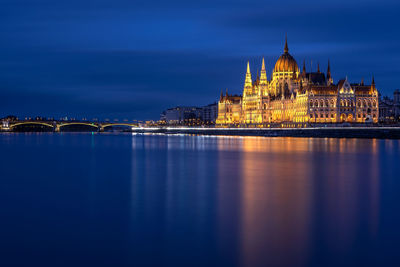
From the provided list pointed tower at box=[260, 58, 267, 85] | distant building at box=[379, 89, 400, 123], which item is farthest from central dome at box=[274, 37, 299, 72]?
distant building at box=[379, 89, 400, 123]

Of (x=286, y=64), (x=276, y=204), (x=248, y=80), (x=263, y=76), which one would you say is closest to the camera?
(x=276, y=204)

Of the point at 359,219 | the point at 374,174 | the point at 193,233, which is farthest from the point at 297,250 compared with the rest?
the point at 374,174

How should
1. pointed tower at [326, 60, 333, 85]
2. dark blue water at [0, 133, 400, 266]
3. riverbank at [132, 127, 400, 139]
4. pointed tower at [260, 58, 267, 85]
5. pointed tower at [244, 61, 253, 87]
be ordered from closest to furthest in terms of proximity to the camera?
dark blue water at [0, 133, 400, 266], riverbank at [132, 127, 400, 139], pointed tower at [326, 60, 333, 85], pointed tower at [260, 58, 267, 85], pointed tower at [244, 61, 253, 87]

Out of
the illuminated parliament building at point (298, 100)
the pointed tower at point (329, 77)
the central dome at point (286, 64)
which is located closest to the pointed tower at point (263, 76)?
the illuminated parliament building at point (298, 100)

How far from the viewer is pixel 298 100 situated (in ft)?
388

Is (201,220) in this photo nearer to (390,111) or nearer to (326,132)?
(326,132)

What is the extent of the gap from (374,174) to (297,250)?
55.2 feet

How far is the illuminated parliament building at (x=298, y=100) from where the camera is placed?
112 meters

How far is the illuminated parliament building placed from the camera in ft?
367

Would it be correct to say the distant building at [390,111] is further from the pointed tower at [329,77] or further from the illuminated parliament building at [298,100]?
the pointed tower at [329,77]

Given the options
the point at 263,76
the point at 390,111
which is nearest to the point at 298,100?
the point at 263,76

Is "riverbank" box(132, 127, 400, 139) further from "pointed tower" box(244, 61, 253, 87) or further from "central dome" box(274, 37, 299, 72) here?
"pointed tower" box(244, 61, 253, 87)

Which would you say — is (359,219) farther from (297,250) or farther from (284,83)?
(284,83)

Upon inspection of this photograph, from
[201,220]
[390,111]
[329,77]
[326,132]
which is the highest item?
[329,77]
